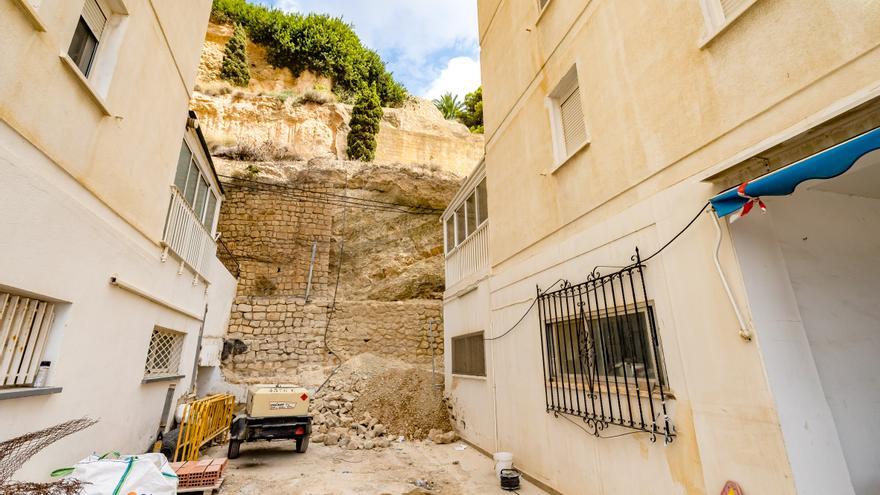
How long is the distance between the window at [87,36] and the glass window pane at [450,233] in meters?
7.51

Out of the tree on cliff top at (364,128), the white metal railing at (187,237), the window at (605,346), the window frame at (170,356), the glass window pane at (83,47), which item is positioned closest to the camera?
the window at (605,346)

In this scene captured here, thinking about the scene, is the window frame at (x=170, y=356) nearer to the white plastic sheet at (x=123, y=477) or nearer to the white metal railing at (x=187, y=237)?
the white metal railing at (x=187, y=237)

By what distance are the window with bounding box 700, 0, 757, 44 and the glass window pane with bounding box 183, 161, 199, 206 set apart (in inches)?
331

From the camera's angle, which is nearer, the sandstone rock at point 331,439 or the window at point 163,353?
the window at point 163,353

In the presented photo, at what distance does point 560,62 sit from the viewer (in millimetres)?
5352

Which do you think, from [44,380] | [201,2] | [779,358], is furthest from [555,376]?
[201,2]

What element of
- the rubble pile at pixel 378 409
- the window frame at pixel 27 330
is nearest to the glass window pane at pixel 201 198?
the window frame at pixel 27 330

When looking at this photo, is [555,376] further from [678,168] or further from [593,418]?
A: [678,168]

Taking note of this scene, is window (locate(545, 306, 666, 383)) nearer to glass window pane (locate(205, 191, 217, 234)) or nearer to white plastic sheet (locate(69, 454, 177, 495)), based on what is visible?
white plastic sheet (locate(69, 454, 177, 495))

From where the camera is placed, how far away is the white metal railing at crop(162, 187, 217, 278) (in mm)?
6570

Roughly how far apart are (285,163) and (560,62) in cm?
1302

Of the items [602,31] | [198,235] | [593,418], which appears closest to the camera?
[593,418]

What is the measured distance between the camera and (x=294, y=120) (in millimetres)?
20672

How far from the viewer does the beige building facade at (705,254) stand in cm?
248
